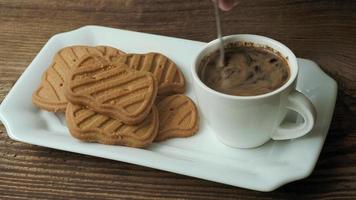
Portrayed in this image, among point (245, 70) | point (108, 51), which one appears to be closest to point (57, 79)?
point (108, 51)

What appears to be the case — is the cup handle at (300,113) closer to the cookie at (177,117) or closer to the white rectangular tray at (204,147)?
the white rectangular tray at (204,147)

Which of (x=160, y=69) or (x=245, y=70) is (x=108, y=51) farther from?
(x=245, y=70)

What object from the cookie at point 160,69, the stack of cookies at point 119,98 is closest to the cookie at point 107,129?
the stack of cookies at point 119,98

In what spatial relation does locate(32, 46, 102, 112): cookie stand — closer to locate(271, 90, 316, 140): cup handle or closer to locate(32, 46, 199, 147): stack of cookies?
locate(32, 46, 199, 147): stack of cookies

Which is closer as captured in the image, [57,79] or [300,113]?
[300,113]

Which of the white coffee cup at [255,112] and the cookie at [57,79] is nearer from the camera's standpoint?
the white coffee cup at [255,112]

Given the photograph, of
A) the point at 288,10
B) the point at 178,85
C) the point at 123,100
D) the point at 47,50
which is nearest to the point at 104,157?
the point at 123,100
